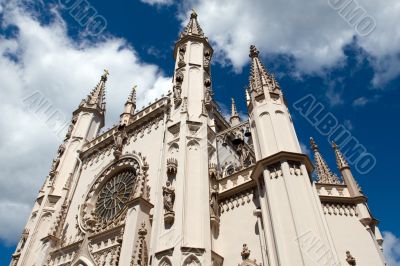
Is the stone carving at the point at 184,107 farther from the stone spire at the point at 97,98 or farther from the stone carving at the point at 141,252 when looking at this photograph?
the stone spire at the point at 97,98

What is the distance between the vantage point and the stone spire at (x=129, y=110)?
935 inches

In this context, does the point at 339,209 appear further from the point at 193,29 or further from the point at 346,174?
the point at 193,29

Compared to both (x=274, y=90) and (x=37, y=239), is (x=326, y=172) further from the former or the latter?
(x=37, y=239)

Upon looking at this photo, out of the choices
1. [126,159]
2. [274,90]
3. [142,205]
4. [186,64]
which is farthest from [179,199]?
[186,64]

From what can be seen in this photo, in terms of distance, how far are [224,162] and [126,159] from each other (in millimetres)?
6421

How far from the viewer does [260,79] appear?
16.5 metres

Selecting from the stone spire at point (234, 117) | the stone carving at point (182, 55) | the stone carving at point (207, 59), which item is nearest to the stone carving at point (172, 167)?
the stone carving at point (182, 55)

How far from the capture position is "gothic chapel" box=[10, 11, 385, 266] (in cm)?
1152

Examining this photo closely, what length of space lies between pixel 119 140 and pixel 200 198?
10478 millimetres

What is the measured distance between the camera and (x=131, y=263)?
13367 millimetres

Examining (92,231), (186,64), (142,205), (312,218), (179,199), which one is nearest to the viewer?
(312,218)

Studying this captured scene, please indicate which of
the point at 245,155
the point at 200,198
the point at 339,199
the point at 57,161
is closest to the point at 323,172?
the point at 245,155

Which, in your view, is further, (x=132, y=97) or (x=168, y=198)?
(x=132, y=97)

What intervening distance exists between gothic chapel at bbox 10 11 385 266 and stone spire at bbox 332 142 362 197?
0.06 metres
